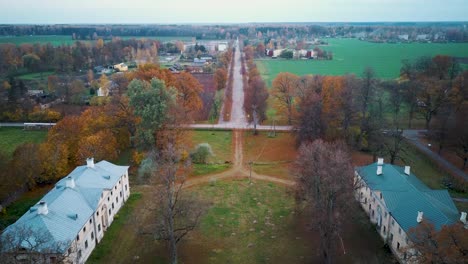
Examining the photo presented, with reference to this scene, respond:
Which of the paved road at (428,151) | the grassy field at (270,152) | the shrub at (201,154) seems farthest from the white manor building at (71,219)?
the paved road at (428,151)

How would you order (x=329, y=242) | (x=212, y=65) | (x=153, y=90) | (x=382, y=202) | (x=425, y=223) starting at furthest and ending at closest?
(x=212, y=65), (x=153, y=90), (x=382, y=202), (x=329, y=242), (x=425, y=223)

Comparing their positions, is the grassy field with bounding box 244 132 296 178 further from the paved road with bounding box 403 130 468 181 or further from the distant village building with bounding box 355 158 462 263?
the paved road with bounding box 403 130 468 181

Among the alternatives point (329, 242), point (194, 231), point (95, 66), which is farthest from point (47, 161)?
point (95, 66)

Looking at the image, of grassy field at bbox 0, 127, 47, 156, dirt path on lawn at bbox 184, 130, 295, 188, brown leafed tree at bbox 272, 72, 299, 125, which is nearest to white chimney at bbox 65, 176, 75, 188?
dirt path on lawn at bbox 184, 130, 295, 188

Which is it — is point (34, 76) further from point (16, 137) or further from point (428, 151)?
point (428, 151)

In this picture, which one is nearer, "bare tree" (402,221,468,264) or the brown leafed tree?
"bare tree" (402,221,468,264)

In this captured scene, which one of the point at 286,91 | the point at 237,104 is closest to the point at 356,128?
the point at 286,91

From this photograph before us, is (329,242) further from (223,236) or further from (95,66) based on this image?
(95,66)
